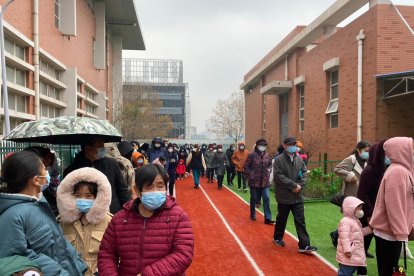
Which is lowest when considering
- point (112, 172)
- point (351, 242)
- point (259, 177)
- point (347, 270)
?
point (347, 270)

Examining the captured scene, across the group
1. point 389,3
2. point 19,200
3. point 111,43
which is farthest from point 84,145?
point 111,43

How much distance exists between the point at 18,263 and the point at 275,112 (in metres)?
28.5

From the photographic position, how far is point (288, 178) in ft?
20.6

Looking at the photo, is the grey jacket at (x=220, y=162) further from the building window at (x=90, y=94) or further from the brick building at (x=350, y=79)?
the building window at (x=90, y=94)

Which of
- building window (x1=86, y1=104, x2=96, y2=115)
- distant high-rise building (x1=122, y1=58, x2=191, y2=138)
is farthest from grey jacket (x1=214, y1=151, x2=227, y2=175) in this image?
distant high-rise building (x1=122, y1=58, x2=191, y2=138)

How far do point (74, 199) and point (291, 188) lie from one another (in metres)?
4.16

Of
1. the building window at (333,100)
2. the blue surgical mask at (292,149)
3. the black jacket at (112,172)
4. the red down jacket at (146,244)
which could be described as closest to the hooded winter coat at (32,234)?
the red down jacket at (146,244)

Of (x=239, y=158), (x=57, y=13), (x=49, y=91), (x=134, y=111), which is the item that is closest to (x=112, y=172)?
(x=239, y=158)

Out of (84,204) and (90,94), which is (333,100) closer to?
(90,94)

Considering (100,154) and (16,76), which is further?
(16,76)

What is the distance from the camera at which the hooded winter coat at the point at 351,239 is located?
444 centimetres

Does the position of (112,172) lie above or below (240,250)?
above

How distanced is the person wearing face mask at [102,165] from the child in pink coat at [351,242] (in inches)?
108

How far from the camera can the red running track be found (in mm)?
5402
